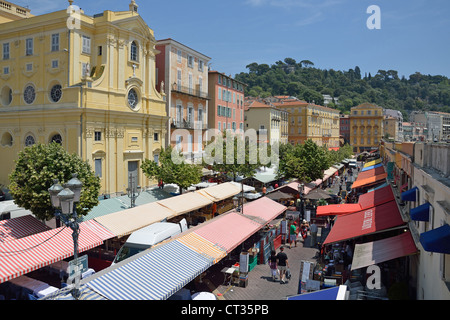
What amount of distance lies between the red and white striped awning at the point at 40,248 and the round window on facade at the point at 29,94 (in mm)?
19581

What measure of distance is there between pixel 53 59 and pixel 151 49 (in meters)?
8.72

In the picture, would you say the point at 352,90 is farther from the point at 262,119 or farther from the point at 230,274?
the point at 230,274

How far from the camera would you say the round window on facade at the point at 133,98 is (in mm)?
31994

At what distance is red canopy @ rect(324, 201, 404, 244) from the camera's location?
14205 mm

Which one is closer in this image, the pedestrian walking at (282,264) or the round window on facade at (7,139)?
the pedestrian walking at (282,264)

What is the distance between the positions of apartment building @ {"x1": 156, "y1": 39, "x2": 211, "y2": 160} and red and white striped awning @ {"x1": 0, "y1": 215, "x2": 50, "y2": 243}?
68.4ft

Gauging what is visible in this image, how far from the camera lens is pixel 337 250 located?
691 inches

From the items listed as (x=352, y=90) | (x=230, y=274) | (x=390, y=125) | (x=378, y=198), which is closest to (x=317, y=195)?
(x=378, y=198)

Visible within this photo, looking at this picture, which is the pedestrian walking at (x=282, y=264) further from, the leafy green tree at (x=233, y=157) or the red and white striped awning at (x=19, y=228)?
the leafy green tree at (x=233, y=157)

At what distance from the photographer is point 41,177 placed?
642 inches

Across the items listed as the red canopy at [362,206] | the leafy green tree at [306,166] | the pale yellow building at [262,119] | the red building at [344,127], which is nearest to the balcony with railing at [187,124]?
the leafy green tree at [306,166]

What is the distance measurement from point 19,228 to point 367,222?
15.1 metres
